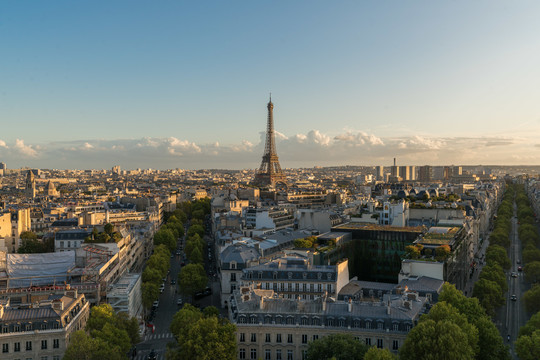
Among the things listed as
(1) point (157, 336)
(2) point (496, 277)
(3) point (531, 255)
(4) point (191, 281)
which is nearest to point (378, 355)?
(1) point (157, 336)

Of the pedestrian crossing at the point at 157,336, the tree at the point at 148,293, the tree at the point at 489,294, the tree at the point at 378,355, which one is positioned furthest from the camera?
the tree at the point at 148,293

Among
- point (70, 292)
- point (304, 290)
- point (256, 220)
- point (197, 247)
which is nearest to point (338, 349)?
point (304, 290)

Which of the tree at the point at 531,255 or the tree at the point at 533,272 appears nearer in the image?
the tree at the point at 533,272

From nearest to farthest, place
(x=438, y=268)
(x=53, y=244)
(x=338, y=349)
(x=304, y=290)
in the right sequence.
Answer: (x=338, y=349) → (x=304, y=290) → (x=438, y=268) → (x=53, y=244)

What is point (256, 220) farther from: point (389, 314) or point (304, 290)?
point (389, 314)

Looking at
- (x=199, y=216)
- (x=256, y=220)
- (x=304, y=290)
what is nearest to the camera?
(x=304, y=290)

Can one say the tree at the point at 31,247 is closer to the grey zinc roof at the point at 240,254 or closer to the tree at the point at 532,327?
the grey zinc roof at the point at 240,254

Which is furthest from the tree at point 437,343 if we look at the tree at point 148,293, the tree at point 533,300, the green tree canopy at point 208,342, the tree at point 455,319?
the tree at point 148,293

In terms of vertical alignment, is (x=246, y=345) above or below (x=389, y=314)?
below
